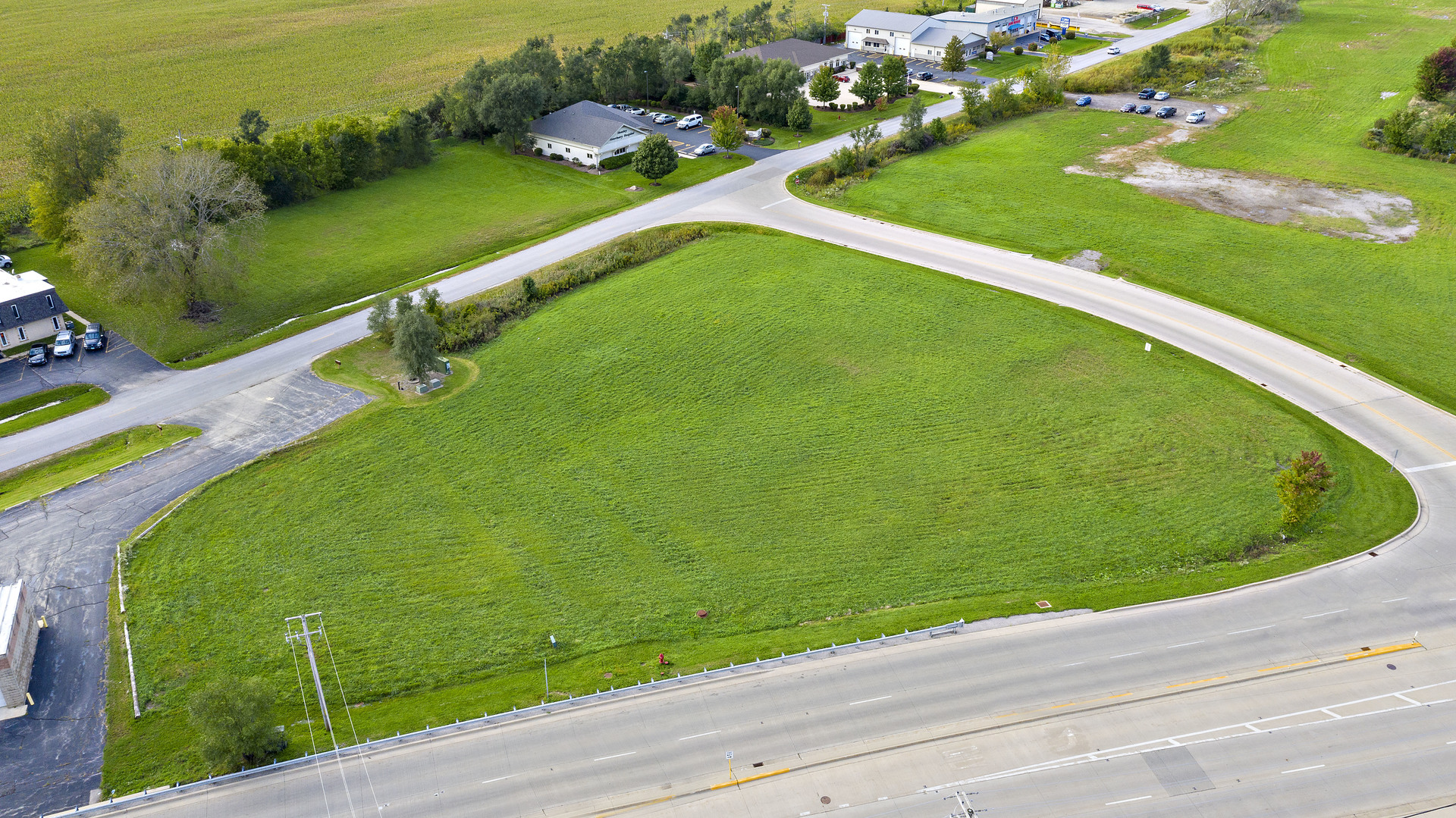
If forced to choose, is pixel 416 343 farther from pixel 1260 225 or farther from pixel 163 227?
pixel 1260 225

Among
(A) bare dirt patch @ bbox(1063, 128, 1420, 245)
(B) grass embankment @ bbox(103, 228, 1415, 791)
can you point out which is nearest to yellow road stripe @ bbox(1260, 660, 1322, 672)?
(B) grass embankment @ bbox(103, 228, 1415, 791)

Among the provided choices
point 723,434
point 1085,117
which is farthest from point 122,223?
point 1085,117

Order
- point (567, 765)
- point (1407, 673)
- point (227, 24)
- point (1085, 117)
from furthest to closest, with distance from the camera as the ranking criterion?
point (227, 24), point (1085, 117), point (1407, 673), point (567, 765)

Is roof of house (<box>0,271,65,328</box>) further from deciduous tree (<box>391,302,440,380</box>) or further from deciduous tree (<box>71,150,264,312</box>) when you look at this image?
deciduous tree (<box>391,302,440,380</box>)

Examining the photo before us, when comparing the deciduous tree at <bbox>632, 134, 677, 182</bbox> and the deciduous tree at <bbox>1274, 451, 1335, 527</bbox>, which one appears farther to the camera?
the deciduous tree at <bbox>632, 134, 677, 182</bbox>

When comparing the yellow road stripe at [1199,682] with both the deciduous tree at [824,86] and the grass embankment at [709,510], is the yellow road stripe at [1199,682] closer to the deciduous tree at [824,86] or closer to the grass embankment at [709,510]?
the grass embankment at [709,510]

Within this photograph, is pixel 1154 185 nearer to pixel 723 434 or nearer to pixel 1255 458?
pixel 1255 458

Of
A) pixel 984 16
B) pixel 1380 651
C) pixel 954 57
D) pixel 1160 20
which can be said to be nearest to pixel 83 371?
pixel 1380 651
